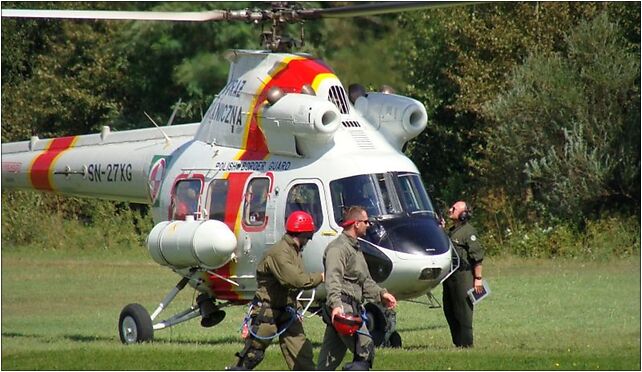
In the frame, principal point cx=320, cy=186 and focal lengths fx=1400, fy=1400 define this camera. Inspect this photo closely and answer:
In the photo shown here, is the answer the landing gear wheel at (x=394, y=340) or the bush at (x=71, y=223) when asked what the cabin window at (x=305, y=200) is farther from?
the bush at (x=71, y=223)

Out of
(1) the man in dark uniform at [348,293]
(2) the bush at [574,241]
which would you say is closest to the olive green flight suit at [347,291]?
(1) the man in dark uniform at [348,293]

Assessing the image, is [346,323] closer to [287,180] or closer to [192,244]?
[287,180]

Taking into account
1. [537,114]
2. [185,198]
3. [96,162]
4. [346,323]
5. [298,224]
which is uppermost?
[298,224]

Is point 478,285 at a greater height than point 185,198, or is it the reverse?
point 185,198

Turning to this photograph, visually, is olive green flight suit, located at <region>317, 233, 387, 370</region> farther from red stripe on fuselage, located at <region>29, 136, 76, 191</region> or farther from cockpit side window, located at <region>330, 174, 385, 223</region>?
red stripe on fuselage, located at <region>29, 136, 76, 191</region>

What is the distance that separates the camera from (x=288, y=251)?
41.2 ft

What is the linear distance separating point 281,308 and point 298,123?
315cm

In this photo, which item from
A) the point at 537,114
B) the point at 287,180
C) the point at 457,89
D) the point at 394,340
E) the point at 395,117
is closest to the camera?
the point at 287,180

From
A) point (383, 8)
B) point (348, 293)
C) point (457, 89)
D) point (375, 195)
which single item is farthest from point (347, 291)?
point (457, 89)

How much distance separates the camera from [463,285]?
15445 mm

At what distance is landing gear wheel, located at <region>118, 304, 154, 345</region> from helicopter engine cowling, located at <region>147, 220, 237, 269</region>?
0.72 metres

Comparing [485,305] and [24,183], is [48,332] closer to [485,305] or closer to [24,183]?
[24,183]

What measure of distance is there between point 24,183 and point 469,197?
15.0 metres

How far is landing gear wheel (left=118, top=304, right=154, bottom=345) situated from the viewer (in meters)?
16.5
